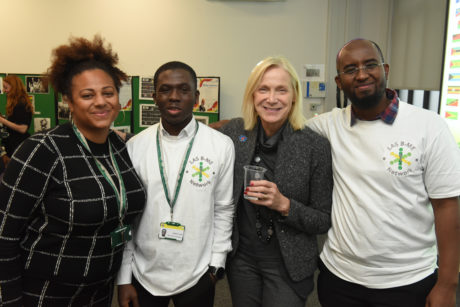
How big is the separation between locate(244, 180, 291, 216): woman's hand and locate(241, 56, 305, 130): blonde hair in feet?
1.18

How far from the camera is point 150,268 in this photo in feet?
5.11

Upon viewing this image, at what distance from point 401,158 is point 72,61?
1474 millimetres

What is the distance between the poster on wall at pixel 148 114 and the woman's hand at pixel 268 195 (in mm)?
3551

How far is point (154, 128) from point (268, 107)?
580mm

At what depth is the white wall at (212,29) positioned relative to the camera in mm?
4609

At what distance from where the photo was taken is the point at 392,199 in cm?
147

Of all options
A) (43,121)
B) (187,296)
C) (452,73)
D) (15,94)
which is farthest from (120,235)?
(43,121)

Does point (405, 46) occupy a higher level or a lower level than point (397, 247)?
higher

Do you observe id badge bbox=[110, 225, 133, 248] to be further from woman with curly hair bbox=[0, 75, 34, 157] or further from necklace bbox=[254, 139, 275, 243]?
woman with curly hair bbox=[0, 75, 34, 157]

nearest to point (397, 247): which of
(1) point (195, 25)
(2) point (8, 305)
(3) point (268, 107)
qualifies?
(3) point (268, 107)

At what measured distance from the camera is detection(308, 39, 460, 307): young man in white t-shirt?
1448 mm

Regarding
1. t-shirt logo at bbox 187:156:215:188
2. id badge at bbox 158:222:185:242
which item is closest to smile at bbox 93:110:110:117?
t-shirt logo at bbox 187:156:215:188

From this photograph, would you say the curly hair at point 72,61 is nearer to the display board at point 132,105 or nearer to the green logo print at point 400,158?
the green logo print at point 400,158

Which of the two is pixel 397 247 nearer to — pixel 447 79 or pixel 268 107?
pixel 268 107
